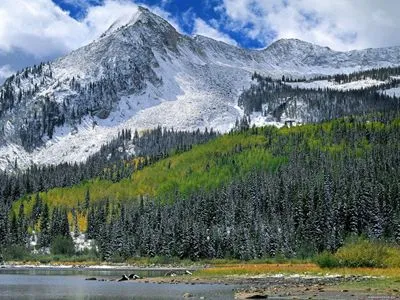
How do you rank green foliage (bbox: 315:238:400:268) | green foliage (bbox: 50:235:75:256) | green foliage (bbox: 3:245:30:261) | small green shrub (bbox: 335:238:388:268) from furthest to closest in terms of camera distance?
green foliage (bbox: 50:235:75:256) < green foliage (bbox: 3:245:30:261) < small green shrub (bbox: 335:238:388:268) < green foliage (bbox: 315:238:400:268)

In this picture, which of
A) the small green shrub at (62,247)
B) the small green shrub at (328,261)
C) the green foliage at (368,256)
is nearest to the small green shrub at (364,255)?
the green foliage at (368,256)

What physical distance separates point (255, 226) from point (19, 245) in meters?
78.3

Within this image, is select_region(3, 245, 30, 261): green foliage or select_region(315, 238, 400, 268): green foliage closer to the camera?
select_region(315, 238, 400, 268): green foliage

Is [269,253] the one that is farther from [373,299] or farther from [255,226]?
[373,299]

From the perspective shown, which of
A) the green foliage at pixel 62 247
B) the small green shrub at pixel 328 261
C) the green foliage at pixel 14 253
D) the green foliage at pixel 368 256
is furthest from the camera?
the green foliage at pixel 62 247

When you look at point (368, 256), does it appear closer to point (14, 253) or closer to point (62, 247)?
point (62, 247)

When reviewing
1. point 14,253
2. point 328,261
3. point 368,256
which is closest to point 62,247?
point 14,253

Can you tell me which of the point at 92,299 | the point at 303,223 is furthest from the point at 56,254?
the point at 92,299

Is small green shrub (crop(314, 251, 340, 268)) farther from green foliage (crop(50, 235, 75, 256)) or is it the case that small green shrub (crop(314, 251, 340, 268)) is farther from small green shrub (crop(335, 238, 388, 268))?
green foliage (crop(50, 235, 75, 256))

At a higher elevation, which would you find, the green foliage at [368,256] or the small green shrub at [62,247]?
the small green shrub at [62,247]

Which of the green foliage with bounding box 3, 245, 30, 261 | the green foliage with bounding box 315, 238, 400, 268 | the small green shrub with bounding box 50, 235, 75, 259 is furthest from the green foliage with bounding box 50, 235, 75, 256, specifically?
the green foliage with bounding box 315, 238, 400, 268

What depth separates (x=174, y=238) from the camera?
166m

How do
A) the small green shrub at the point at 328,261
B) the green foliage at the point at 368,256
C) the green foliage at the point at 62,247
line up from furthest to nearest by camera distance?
the green foliage at the point at 62,247 < the small green shrub at the point at 328,261 < the green foliage at the point at 368,256

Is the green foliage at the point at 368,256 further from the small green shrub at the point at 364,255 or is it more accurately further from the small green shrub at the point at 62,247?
the small green shrub at the point at 62,247
